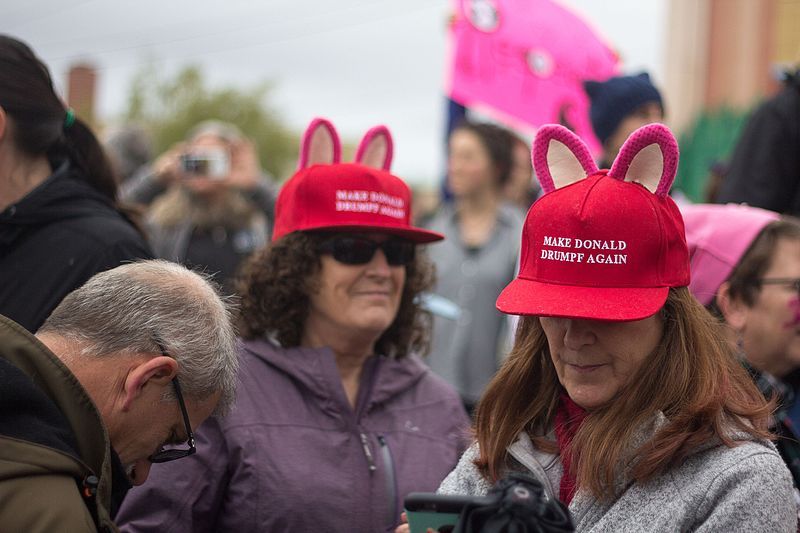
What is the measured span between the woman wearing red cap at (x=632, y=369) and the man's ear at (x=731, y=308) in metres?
0.89

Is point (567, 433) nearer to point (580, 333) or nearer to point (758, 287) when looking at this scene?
point (580, 333)

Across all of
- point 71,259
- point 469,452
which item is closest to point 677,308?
point 469,452

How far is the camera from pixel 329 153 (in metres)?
3.72

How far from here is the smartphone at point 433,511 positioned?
6.76 feet

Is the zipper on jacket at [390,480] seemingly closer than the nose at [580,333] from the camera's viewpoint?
No

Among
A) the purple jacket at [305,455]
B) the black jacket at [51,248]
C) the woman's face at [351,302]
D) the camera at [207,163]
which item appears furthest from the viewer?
the camera at [207,163]

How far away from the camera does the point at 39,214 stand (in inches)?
128

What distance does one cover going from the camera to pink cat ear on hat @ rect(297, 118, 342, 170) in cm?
367

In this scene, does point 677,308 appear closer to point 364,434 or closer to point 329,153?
point 364,434

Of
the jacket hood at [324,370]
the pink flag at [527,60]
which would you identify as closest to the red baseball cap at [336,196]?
the jacket hood at [324,370]

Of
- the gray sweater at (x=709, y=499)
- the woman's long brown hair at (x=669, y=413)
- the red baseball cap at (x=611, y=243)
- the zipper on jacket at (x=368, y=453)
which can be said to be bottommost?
the zipper on jacket at (x=368, y=453)

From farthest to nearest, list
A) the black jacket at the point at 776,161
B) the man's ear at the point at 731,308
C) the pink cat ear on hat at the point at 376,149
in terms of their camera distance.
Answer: the black jacket at the point at 776,161 → the pink cat ear on hat at the point at 376,149 → the man's ear at the point at 731,308

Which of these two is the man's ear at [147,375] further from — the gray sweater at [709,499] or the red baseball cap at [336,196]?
the red baseball cap at [336,196]

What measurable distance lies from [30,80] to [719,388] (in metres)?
2.30
